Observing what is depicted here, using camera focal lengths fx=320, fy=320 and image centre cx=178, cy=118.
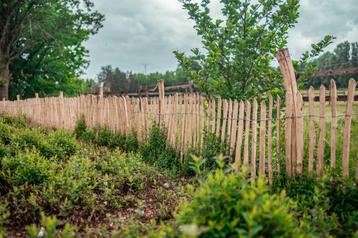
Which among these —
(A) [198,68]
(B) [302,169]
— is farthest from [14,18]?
(B) [302,169]

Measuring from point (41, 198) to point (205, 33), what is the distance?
388 cm

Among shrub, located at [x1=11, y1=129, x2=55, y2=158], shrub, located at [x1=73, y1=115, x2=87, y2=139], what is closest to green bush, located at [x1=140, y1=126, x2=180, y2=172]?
shrub, located at [x1=11, y1=129, x2=55, y2=158]

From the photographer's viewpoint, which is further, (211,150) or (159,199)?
(211,150)

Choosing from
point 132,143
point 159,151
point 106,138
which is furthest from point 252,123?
point 106,138

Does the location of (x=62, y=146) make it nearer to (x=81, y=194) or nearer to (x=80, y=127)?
(x=81, y=194)

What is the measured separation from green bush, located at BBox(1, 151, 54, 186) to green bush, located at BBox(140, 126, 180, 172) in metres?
2.09

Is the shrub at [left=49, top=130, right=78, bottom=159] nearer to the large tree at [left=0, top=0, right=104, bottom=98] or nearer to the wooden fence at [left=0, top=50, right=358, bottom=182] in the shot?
the wooden fence at [left=0, top=50, right=358, bottom=182]

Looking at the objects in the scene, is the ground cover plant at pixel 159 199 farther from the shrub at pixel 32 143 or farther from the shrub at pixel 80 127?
the shrub at pixel 80 127

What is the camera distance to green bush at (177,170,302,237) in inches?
82.8

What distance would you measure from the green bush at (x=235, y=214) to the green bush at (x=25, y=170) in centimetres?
284

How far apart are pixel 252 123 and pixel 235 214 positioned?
2.64m

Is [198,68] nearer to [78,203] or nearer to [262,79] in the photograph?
[262,79]

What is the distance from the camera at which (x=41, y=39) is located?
70.1 ft

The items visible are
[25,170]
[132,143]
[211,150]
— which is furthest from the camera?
[132,143]
